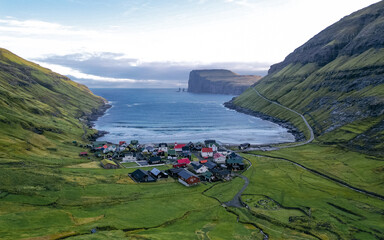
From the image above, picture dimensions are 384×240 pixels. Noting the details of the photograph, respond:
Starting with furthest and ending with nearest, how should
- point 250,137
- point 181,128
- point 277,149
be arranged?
1. point 181,128
2. point 250,137
3. point 277,149

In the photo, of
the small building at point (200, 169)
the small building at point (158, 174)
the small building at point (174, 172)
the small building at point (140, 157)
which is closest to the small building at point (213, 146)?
the small building at point (200, 169)

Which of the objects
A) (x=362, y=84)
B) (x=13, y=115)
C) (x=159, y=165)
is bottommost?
(x=159, y=165)

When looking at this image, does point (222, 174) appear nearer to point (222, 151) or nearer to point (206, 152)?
point (206, 152)

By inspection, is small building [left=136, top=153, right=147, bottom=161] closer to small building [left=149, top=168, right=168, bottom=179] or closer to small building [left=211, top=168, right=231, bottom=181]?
small building [left=149, top=168, right=168, bottom=179]

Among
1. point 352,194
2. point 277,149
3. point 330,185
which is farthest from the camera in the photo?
point 277,149

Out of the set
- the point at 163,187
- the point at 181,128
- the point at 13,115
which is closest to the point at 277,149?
the point at 163,187

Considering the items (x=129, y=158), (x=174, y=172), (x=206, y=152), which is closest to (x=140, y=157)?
(x=129, y=158)

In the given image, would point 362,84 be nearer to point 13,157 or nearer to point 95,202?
point 95,202

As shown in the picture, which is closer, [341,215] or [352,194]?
[341,215]
